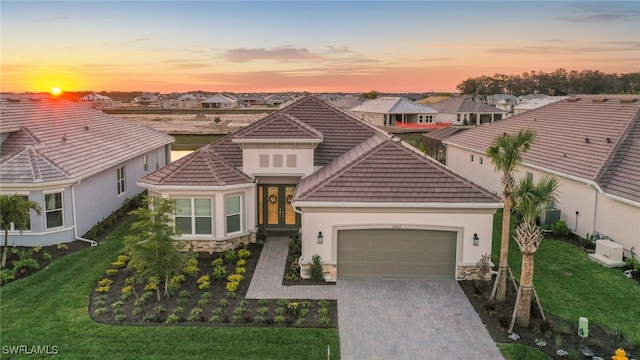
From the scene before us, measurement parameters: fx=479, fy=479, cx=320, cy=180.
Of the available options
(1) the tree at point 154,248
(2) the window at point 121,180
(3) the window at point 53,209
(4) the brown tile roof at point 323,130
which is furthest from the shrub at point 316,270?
(2) the window at point 121,180

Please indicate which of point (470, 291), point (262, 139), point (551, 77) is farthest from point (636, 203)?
point (551, 77)

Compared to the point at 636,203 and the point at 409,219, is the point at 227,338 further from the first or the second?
the point at 636,203

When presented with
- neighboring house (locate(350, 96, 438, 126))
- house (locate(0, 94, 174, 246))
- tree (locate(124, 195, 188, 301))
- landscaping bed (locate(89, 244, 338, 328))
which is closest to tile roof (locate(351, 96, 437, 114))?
neighboring house (locate(350, 96, 438, 126))

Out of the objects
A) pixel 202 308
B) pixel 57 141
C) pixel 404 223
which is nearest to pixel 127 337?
pixel 202 308

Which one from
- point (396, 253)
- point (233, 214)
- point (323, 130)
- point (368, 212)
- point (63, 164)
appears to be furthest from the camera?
point (323, 130)

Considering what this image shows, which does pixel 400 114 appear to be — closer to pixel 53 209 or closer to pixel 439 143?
pixel 439 143

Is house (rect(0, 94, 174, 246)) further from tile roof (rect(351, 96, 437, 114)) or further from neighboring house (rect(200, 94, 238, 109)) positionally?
neighboring house (rect(200, 94, 238, 109))
